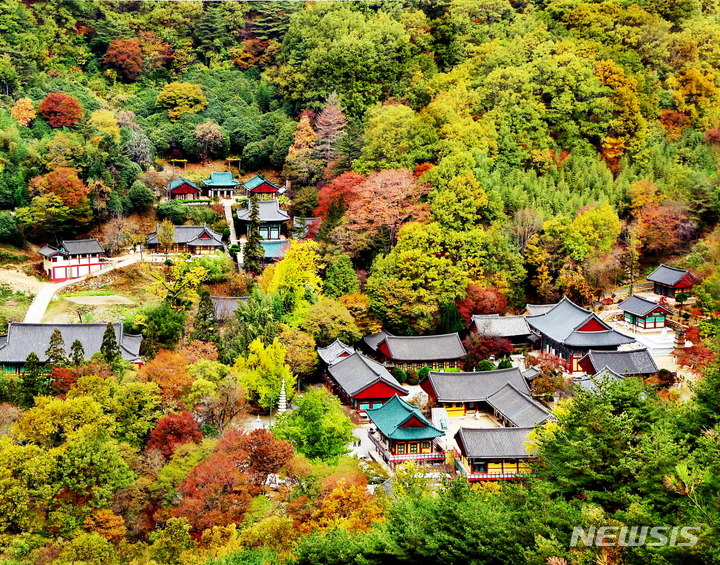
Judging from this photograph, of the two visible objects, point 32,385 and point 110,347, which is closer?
point 32,385

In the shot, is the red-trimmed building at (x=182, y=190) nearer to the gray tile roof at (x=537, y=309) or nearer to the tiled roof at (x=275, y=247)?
the tiled roof at (x=275, y=247)

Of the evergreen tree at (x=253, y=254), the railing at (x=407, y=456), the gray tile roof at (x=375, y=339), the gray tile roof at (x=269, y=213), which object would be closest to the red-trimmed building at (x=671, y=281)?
the gray tile roof at (x=375, y=339)

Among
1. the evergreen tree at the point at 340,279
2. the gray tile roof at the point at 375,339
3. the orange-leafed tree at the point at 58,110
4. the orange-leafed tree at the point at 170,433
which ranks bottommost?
the gray tile roof at the point at 375,339

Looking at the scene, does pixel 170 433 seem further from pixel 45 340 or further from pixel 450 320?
pixel 450 320

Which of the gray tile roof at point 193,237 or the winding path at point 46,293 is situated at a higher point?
the gray tile roof at point 193,237

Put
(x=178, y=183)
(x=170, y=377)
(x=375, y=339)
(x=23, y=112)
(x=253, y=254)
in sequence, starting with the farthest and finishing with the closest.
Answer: (x=178, y=183) < (x=23, y=112) < (x=253, y=254) < (x=375, y=339) < (x=170, y=377)

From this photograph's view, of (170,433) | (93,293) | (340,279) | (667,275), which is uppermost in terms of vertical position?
(170,433)

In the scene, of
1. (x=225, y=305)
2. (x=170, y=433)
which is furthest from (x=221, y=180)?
(x=170, y=433)
